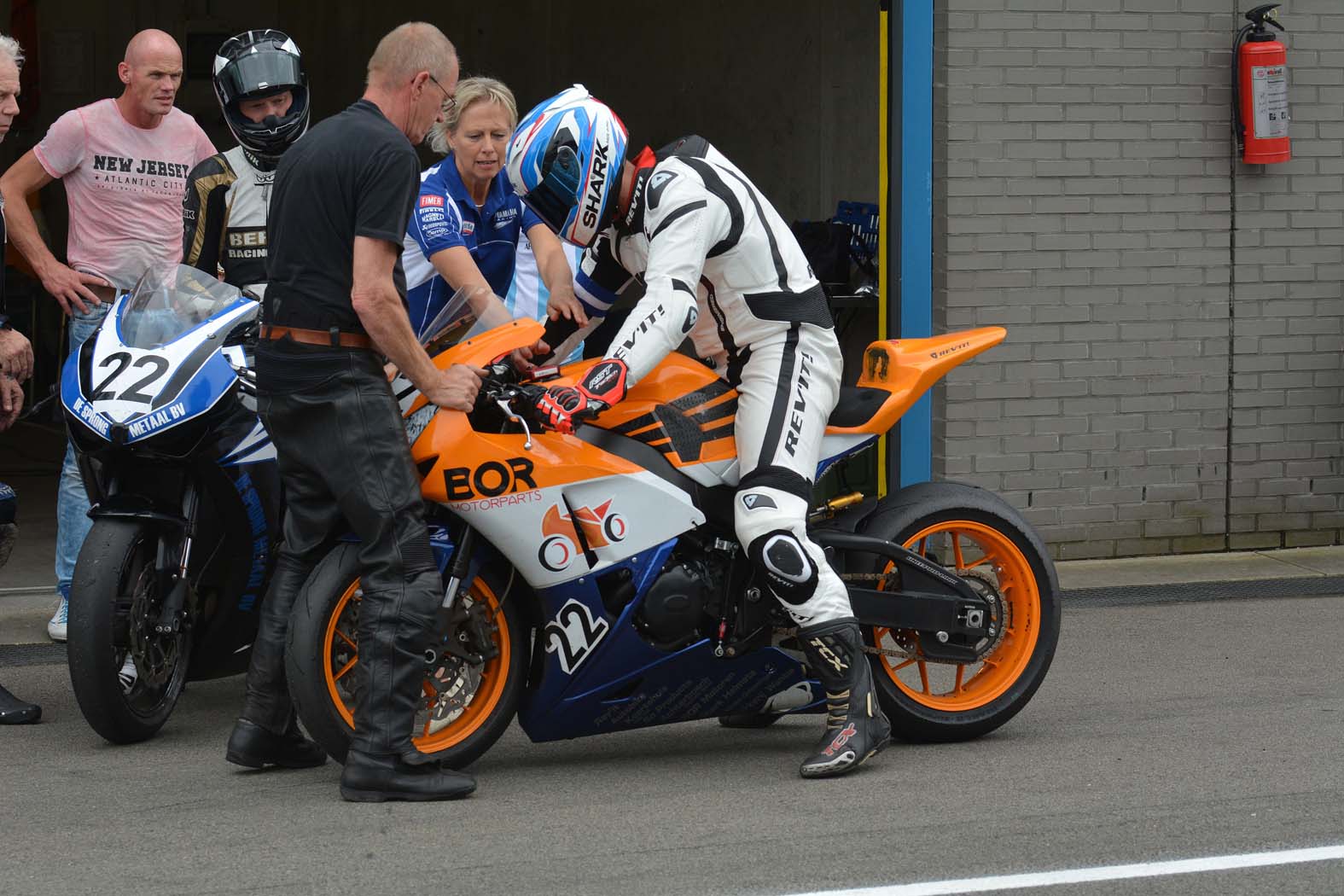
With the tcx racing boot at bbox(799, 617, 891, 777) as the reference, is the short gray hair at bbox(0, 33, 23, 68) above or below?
above

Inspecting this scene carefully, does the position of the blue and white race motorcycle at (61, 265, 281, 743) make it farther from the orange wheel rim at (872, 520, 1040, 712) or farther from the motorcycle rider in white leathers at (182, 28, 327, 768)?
the orange wheel rim at (872, 520, 1040, 712)

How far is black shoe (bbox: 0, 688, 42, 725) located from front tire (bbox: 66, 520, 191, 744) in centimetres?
31

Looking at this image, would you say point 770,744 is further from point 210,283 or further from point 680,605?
point 210,283

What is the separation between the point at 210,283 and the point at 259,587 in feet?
3.00

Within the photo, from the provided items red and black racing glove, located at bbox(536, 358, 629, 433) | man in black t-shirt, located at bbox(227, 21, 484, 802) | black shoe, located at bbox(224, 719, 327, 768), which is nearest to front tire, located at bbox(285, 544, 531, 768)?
man in black t-shirt, located at bbox(227, 21, 484, 802)

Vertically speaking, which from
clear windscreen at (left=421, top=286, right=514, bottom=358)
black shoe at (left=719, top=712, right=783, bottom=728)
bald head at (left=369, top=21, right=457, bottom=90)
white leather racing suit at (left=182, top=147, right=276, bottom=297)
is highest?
bald head at (left=369, top=21, right=457, bottom=90)

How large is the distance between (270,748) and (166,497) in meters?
0.84

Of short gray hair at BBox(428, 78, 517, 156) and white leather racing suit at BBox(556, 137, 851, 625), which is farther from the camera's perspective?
short gray hair at BBox(428, 78, 517, 156)

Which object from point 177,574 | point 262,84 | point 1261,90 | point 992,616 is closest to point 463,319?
point 177,574

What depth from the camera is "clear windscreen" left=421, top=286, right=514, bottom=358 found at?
5473 mm

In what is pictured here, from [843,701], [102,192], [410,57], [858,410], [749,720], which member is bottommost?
[749,720]

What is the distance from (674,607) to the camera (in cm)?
508

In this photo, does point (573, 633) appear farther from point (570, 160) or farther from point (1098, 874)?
point (1098, 874)

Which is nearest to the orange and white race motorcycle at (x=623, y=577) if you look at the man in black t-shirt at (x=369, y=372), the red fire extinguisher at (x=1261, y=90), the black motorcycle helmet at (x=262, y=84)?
the man in black t-shirt at (x=369, y=372)
